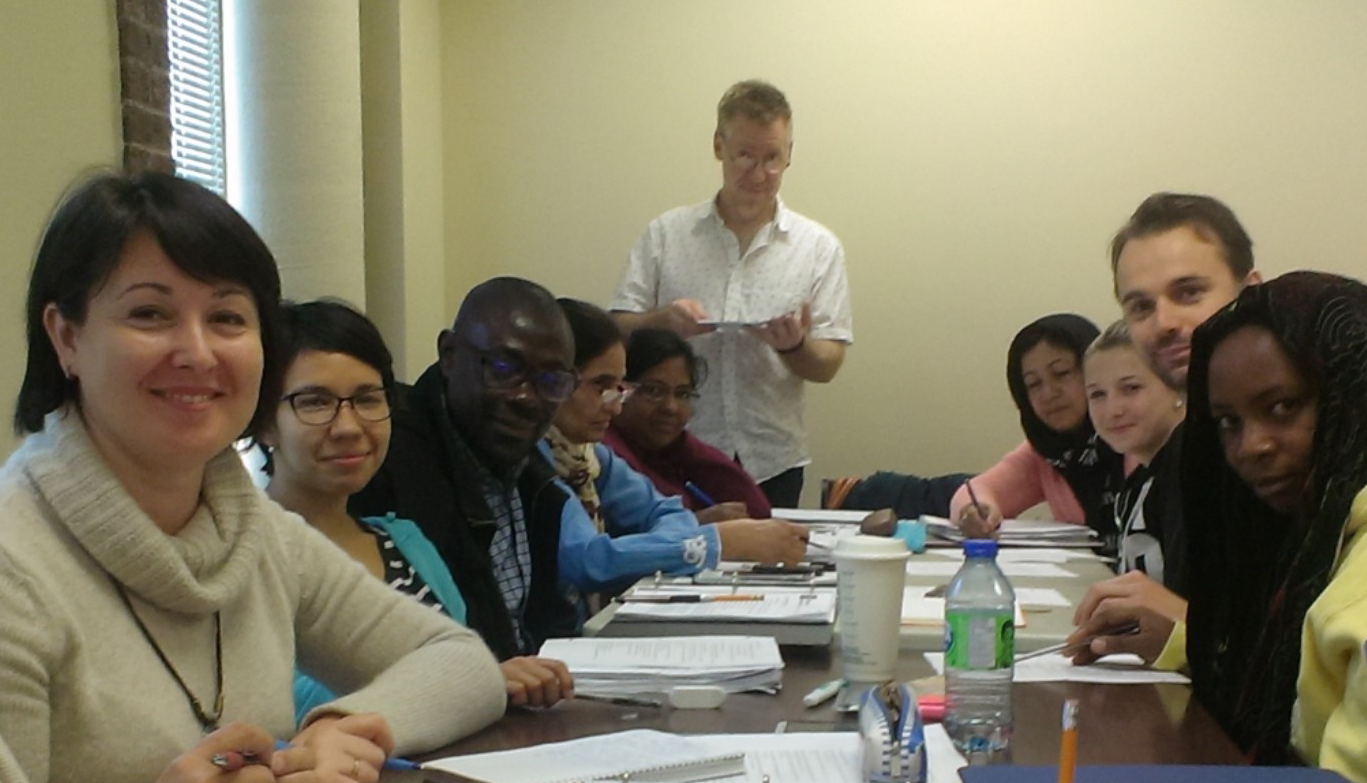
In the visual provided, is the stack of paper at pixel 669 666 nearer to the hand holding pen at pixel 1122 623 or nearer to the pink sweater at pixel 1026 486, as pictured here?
the hand holding pen at pixel 1122 623

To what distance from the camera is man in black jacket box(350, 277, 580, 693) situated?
2.16 meters

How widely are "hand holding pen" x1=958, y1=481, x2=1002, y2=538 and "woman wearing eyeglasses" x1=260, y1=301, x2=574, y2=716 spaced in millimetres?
1512

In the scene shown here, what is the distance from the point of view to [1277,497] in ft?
5.18

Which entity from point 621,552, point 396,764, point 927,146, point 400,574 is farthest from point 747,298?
point 396,764

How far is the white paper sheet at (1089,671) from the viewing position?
164 centimetres

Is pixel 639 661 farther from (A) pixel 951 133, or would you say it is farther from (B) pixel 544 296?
(A) pixel 951 133

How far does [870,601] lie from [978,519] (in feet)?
5.53

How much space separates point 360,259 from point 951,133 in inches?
82.2

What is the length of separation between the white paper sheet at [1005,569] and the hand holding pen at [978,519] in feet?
1.38

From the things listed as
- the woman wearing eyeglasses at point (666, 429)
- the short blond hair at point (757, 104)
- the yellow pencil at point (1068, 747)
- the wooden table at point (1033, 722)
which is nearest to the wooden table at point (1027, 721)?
the wooden table at point (1033, 722)

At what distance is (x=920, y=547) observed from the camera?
9.38 feet

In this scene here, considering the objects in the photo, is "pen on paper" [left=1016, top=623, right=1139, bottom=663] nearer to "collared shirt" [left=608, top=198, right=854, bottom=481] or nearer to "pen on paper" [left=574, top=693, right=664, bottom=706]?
"pen on paper" [left=574, top=693, right=664, bottom=706]

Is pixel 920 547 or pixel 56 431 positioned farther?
pixel 920 547

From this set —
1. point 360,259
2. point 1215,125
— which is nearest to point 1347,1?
point 1215,125
